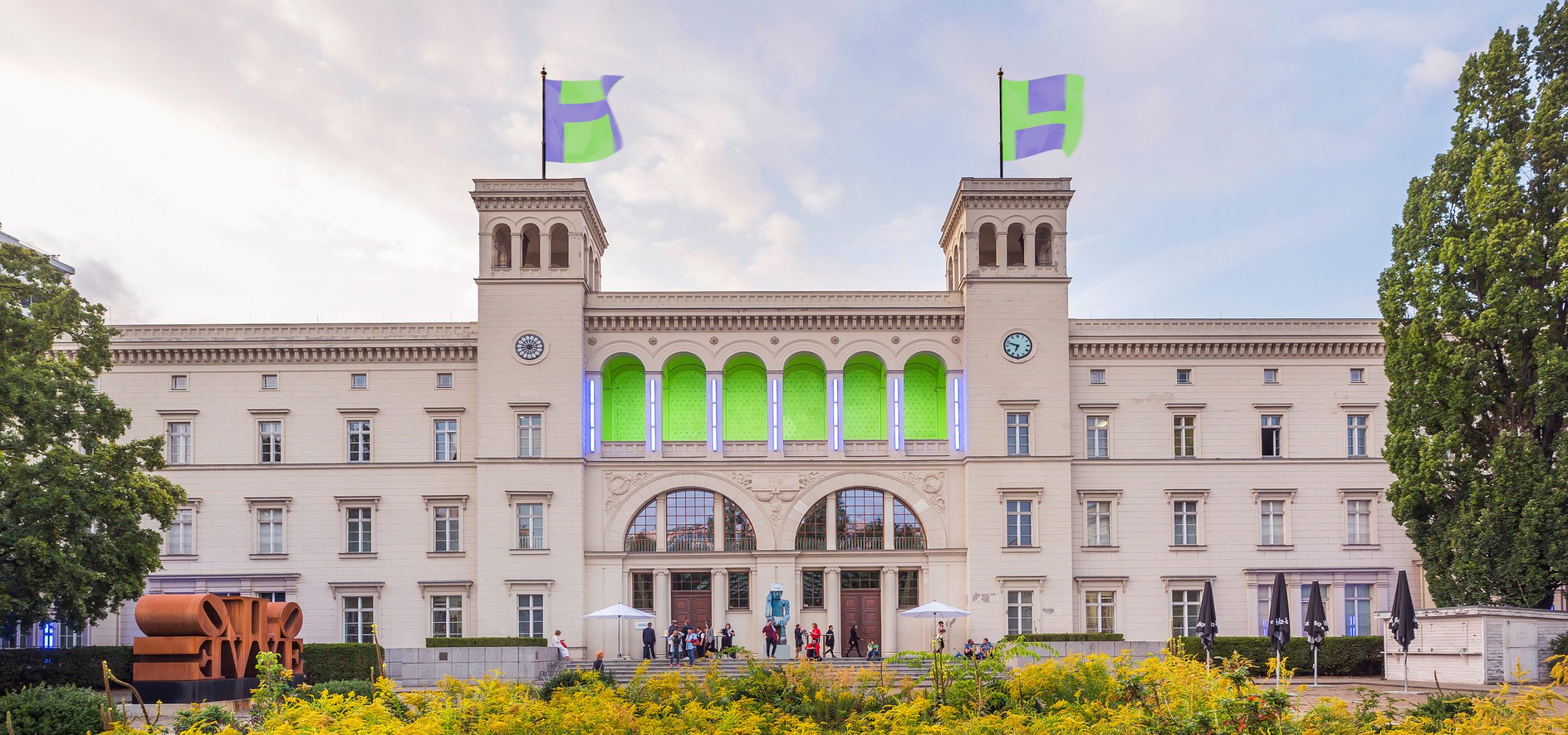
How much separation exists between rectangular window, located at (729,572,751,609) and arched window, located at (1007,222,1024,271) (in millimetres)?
16021

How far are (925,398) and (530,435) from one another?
15.9 metres

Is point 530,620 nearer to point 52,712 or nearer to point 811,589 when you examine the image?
point 811,589

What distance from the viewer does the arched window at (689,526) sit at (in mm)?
42656

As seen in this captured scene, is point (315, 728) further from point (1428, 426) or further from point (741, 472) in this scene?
point (1428, 426)

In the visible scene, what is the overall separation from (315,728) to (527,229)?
34.7 meters

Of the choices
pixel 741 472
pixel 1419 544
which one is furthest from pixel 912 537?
pixel 1419 544

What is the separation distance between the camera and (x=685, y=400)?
45469mm

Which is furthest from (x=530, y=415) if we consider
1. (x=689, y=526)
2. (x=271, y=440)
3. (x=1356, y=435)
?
(x=1356, y=435)

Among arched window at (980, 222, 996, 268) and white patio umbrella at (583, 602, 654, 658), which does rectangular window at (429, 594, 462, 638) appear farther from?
arched window at (980, 222, 996, 268)

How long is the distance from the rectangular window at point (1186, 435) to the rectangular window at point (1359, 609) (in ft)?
24.9

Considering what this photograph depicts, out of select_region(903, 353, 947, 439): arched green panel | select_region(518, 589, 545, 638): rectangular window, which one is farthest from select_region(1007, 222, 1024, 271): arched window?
select_region(518, 589, 545, 638): rectangular window

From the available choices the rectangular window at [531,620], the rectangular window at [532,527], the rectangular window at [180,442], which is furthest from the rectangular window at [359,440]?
the rectangular window at [531,620]

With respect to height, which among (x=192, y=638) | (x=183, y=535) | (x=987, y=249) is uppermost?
(x=987, y=249)

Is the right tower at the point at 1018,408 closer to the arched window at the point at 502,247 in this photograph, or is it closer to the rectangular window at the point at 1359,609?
the rectangular window at the point at 1359,609
